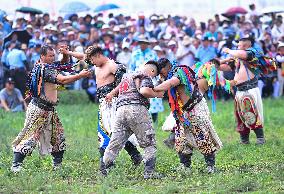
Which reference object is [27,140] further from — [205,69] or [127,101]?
[205,69]

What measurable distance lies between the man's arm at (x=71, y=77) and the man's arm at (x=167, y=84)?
37.5 inches

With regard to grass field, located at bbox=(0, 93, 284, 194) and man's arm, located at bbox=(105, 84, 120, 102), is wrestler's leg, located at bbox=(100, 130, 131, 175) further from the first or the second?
man's arm, located at bbox=(105, 84, 120, 102)

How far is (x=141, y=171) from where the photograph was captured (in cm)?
1152

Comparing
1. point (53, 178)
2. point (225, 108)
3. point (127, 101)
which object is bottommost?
point (225, 108)

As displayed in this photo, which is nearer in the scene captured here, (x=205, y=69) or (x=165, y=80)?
(x=165, y=80)

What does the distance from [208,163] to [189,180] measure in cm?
74

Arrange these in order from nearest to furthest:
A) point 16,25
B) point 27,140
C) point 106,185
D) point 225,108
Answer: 1. point 106,185
2. point 27,140
3. point 225,108
4. point 16,25

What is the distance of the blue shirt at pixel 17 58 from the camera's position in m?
21.6

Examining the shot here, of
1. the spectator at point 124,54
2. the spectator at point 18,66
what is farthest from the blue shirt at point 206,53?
the spectator at point 18,66

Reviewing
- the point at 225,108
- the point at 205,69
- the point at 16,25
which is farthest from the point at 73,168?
the point at 16,25

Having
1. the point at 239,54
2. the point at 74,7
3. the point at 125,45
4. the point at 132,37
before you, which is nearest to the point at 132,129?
the point at 239,54

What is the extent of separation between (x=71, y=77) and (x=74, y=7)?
15.4 m

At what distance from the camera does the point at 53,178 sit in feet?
36.9

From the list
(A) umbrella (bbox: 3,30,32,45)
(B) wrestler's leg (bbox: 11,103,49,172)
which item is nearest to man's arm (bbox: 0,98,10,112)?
(A) umbrella (bbox: 3,30,32,45)
